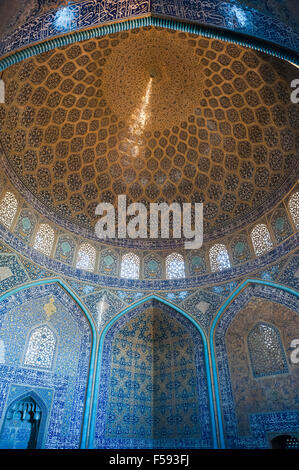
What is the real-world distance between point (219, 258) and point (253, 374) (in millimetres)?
4195

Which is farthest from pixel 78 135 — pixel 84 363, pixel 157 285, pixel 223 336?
pixel 223 336

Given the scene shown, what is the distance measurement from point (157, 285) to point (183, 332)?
197 cm

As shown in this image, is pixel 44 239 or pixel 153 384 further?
pixel 44 239

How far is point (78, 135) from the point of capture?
13.1 m

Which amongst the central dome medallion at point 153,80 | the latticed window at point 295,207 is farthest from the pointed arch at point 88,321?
the latticed window at point 295,207

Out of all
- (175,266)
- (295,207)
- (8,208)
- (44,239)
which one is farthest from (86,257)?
(295,207)

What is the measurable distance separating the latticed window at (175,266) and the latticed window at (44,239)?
15.0 feet

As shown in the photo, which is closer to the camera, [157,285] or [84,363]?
[84,363]

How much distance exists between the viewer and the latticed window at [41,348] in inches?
401

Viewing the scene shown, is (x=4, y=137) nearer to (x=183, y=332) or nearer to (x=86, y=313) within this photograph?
(x=86, y=313)

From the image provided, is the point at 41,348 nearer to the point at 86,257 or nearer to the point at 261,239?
the point at 86,257

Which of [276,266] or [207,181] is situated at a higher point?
[207,181]

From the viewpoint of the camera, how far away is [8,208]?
11.2 metres

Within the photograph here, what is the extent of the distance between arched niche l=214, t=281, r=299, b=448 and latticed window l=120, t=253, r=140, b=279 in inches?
146
